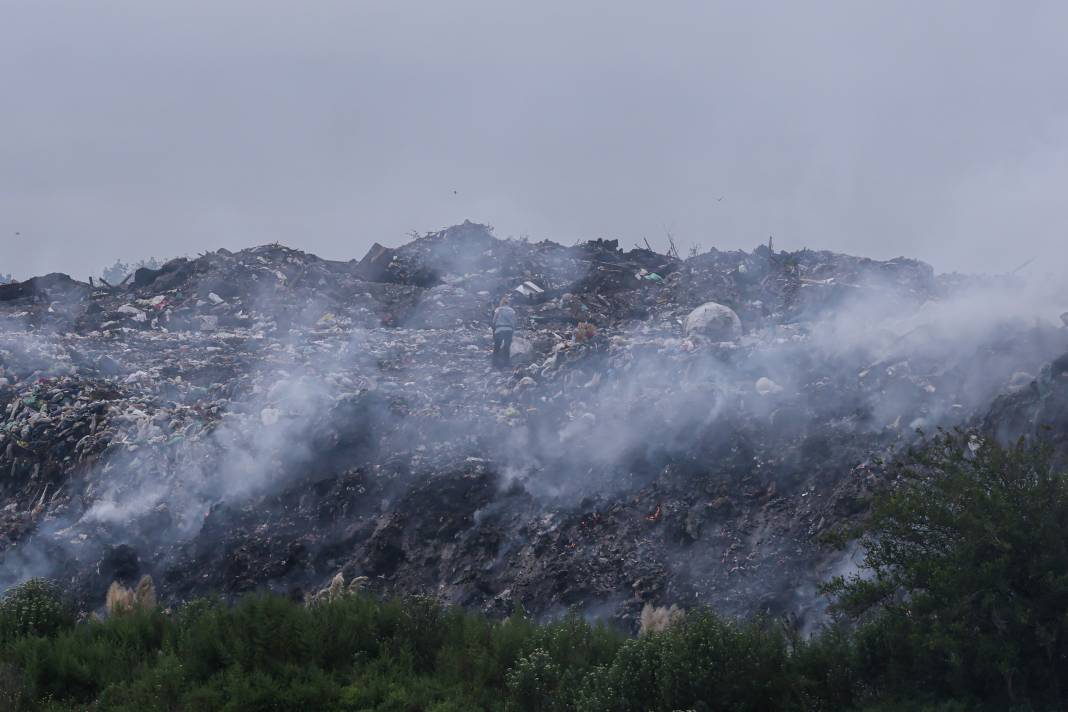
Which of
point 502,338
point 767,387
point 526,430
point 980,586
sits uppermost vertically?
point 502,338

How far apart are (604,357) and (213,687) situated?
5937 mm

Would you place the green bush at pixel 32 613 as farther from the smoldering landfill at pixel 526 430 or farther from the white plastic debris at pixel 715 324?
the white plastic debris at pixel 715 324

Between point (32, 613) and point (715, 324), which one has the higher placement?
point (715, 324)

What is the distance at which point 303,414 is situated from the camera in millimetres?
11328

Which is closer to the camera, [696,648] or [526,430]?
[696,648]

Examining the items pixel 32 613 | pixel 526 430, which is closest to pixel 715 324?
pixel 526 430

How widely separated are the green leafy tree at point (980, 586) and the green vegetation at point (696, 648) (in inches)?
0.5

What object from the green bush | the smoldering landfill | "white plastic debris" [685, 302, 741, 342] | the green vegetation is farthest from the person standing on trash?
the green bush

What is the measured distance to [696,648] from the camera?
625 cm

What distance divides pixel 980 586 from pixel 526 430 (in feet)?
18.4

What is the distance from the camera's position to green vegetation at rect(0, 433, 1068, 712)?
5688 mm

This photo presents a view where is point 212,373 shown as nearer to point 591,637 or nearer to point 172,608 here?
point 172,608

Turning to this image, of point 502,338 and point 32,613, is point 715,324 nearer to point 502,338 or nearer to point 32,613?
point 502,338

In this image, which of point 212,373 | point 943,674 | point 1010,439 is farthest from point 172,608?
point 1010,439
